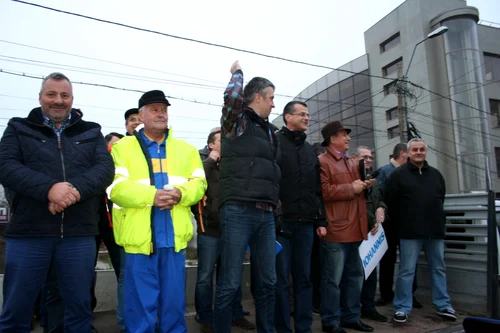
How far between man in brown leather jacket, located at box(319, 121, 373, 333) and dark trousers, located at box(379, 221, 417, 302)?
1280 mm

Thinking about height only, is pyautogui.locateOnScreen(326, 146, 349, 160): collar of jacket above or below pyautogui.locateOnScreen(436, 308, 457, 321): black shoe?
above

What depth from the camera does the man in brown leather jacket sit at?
389cm

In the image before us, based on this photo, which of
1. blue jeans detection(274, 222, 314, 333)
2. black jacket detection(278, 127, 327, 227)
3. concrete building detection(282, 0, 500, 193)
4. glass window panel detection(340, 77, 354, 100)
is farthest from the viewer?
glass window panel detection(340, 77, 354, 100)

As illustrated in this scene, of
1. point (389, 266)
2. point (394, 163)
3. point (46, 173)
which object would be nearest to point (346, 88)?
point (394, 163)

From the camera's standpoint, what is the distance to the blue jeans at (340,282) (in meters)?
3.87

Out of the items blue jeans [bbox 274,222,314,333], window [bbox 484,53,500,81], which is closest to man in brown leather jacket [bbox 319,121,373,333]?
blue jeans [bbox 274,222,314,333]

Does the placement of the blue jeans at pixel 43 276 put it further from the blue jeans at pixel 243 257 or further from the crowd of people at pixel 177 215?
the blue jeans at pixel 243 257

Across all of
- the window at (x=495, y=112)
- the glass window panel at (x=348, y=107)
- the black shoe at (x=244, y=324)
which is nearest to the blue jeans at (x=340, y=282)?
the black shoe at (x=244, y=324)

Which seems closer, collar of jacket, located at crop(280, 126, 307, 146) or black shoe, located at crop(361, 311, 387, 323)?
collar of jacket, located at crop(280, 126, 307, 146)

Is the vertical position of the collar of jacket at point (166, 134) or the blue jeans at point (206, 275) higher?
the collar of jacket at point (166, 134)

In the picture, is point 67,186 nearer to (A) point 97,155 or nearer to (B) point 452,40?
(A) point 97,155

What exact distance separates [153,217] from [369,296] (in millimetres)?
2986

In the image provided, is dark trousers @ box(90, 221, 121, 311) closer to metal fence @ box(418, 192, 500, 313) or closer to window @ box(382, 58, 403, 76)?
metal fence @ box(418, 192, 500, 313)

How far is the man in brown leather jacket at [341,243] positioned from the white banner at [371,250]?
0.20m
